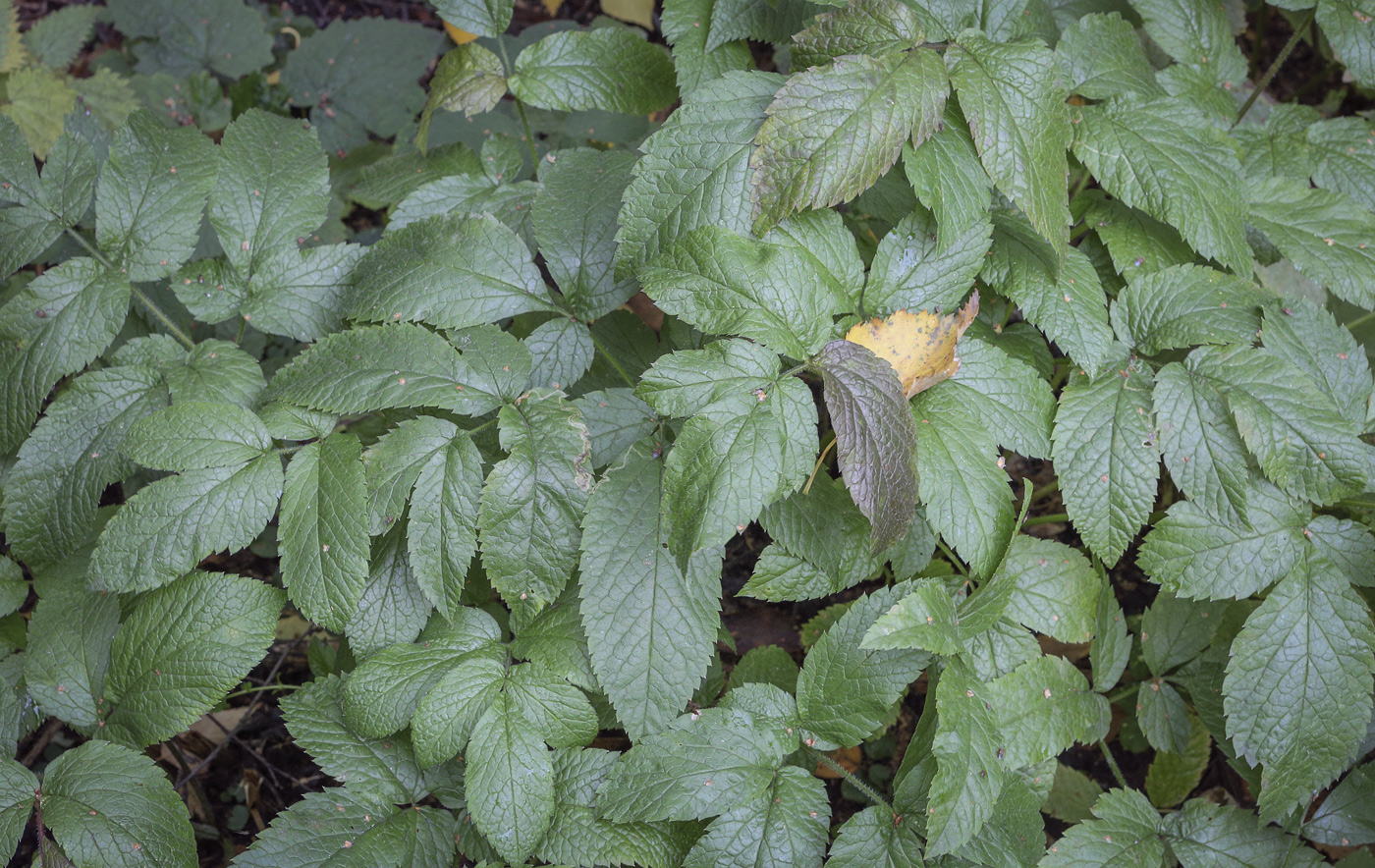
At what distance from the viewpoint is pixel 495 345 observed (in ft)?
5.13

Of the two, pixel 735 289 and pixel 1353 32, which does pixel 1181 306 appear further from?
pixel 735 289

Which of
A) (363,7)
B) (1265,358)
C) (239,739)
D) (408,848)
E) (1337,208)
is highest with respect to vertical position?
(363,7)

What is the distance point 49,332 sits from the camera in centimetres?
170

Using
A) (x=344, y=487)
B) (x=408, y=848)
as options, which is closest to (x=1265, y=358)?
(x=344, y=487)

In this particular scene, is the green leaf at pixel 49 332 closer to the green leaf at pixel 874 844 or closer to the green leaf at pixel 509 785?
the green leaf at pixel 509 785

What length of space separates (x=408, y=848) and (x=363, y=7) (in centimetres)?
357

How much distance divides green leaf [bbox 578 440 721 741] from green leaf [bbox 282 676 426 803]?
1.59 feet

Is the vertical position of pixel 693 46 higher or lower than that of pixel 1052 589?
higher

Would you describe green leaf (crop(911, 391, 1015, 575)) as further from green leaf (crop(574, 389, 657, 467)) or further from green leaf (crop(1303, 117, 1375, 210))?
green leaf (crop(1303, 117, 1375, 210))

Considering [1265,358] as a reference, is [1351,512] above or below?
below

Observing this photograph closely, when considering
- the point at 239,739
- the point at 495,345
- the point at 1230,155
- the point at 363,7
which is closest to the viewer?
the point at 495,345

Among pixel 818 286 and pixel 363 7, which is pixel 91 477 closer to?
pixel 818 286

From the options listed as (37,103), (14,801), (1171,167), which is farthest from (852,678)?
(37,103)

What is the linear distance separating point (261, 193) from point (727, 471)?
1211 millimetres
